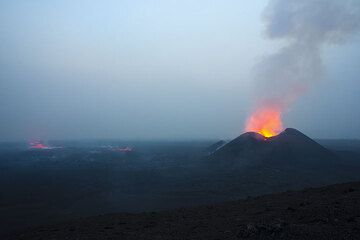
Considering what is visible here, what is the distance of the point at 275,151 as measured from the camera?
69.2 m

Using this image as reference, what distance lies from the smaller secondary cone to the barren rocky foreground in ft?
137

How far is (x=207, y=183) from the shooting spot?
50.1 meters

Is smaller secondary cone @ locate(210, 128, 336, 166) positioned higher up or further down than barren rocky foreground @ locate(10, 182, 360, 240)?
higher up

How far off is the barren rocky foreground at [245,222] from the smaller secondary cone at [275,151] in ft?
137

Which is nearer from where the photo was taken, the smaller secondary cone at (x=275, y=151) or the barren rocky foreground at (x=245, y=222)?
the barren rocky foreground at (x=245, y=222)

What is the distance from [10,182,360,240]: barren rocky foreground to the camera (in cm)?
1570

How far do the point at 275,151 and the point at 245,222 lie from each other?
52281 mm

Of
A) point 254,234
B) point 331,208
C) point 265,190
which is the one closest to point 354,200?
point 331,208

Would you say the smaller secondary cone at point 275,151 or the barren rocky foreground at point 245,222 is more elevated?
the smaller secondary cone at point 275,151

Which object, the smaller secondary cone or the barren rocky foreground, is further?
the smaller secondary cone

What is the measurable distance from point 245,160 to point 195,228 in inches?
1979

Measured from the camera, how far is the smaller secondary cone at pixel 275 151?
2631 inches

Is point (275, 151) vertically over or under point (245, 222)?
over

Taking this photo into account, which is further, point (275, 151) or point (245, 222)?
point (275, 151)
